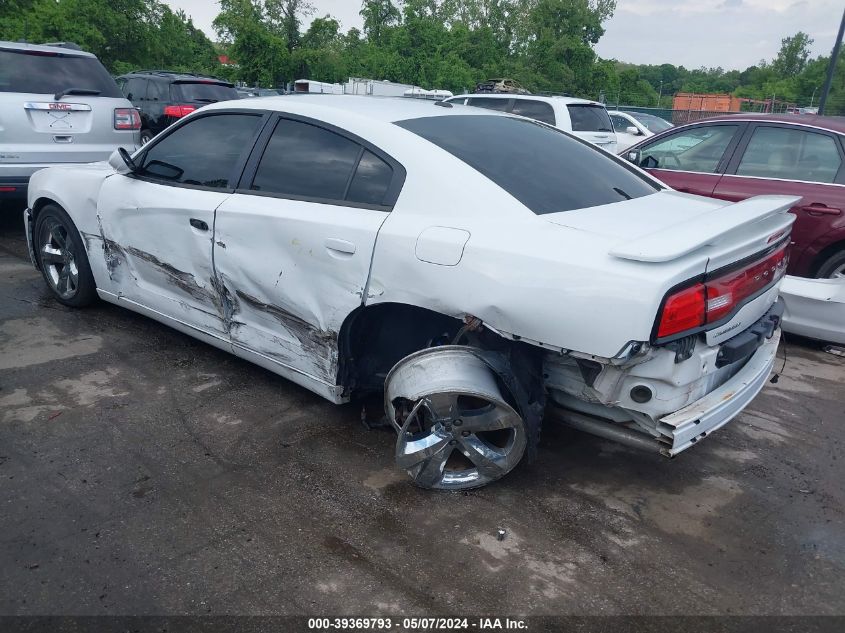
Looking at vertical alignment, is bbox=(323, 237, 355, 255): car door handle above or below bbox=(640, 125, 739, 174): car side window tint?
below

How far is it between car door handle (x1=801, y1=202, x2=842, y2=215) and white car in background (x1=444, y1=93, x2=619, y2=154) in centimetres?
594

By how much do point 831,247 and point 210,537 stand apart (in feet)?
15.1

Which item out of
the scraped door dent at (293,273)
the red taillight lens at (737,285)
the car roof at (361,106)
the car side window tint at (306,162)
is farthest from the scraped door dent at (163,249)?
the red taillight lens at (737,285)

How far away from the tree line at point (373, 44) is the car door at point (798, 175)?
21621 millimetres

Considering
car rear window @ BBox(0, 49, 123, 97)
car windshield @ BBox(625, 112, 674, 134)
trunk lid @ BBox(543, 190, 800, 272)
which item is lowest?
car windshield @ BBox(625, 112, 674, 134)

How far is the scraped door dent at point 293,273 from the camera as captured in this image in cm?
308

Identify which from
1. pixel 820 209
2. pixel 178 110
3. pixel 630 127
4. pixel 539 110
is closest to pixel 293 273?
pixel 820 209

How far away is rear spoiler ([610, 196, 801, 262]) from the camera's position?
7.88 ft

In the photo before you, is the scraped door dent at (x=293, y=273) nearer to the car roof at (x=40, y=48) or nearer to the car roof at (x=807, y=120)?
the car roof at (x=807, y=120)

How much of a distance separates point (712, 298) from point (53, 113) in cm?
629

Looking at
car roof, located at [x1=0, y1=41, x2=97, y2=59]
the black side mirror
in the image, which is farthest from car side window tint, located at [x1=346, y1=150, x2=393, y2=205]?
car roof, located at [x1=0, y1=41, x2=97, y2=59]

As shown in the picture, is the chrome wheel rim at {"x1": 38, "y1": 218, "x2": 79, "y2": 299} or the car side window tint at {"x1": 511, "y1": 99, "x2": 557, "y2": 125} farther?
the car side window tint at {"x1": 511, "y1": 99, "x2": 557, "y2": 125}

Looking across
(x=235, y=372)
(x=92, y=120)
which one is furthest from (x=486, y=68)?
(x=235, y=372)

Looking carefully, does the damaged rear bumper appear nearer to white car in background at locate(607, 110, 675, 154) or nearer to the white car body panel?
the white car body panel
